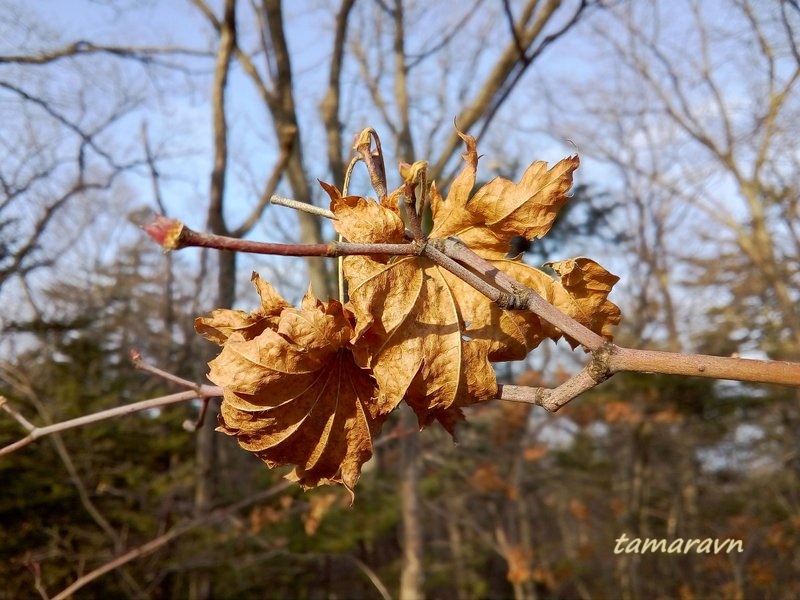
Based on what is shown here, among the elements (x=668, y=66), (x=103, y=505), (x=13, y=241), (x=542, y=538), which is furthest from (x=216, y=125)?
(x=542, y=538)

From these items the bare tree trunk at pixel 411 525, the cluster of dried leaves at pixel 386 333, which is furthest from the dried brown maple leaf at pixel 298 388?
the bare tree trunk at pixel 411 525

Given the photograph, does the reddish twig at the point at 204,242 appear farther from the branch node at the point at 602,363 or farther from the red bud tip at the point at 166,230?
the branch node at the point at 602,363

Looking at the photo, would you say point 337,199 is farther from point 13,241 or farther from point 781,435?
point 781,435

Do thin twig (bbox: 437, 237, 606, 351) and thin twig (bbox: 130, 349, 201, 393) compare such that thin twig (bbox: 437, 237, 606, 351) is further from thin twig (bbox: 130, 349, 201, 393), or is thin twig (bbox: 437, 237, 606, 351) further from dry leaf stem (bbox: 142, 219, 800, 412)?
thin twig (bbox: 130, 349, 201, 393)

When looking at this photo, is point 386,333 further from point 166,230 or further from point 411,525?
point 411,525

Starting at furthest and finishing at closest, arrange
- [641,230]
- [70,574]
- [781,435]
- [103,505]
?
[641,230] → [781,435] → [103,505] → [70,574]

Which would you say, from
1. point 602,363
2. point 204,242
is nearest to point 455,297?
point 602,363

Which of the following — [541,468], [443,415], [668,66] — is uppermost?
[668,66]

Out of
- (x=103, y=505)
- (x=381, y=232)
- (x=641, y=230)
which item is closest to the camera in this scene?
(x=381, y=232)
